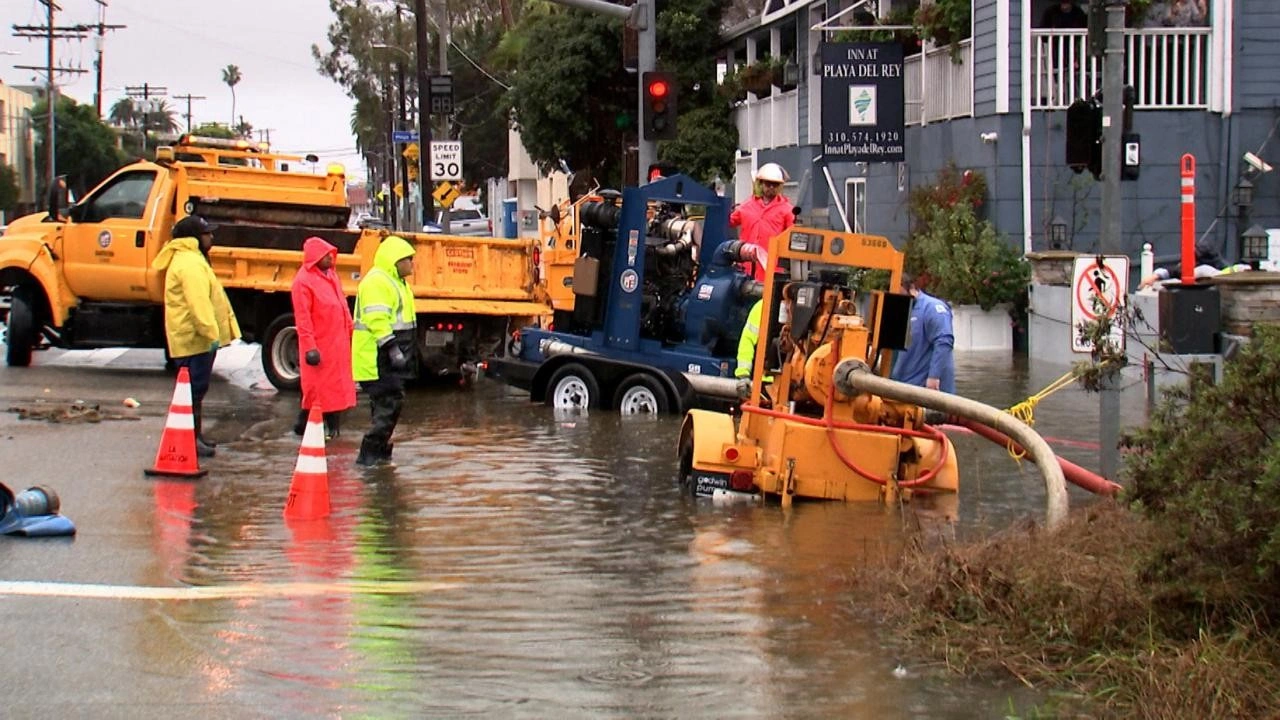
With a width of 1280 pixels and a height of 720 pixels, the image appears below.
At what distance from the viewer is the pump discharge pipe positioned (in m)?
7.83

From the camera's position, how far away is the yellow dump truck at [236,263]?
1755cm

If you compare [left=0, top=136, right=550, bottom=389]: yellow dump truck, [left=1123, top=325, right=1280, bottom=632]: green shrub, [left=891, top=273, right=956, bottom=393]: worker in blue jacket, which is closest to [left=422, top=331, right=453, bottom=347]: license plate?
[left=0, top=136, right=550, bottom=389]: yellow dump truck

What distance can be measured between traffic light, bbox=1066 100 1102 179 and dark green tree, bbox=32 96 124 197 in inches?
3045

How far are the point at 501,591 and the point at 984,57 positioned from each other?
17.1 meters

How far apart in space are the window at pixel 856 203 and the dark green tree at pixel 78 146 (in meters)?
61.1

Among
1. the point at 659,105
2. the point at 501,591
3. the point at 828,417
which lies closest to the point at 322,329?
the point at 828,417

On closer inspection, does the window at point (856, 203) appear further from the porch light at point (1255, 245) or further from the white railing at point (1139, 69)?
the porch light at point (1255, 245)

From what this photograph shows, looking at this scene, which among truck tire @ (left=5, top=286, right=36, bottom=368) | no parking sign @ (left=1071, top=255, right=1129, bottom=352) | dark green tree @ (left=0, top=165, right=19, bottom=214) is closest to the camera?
no parking sign @ (left=1071, top=255, right=1129, bottom=352)

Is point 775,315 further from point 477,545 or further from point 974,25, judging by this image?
point 974,25

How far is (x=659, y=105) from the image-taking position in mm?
19641

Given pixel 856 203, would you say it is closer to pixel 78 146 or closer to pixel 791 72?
pixel 791 72

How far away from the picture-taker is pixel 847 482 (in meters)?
10.2

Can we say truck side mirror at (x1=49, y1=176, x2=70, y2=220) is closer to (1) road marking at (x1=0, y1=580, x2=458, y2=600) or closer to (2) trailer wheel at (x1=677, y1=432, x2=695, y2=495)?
(2) trailer wheel at (x1=677, y1=432, x2=695, y2=495)

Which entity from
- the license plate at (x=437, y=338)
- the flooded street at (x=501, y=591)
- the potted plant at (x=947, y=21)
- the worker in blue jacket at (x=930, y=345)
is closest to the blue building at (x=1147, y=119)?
the potted plant at (x=947, y=21)
